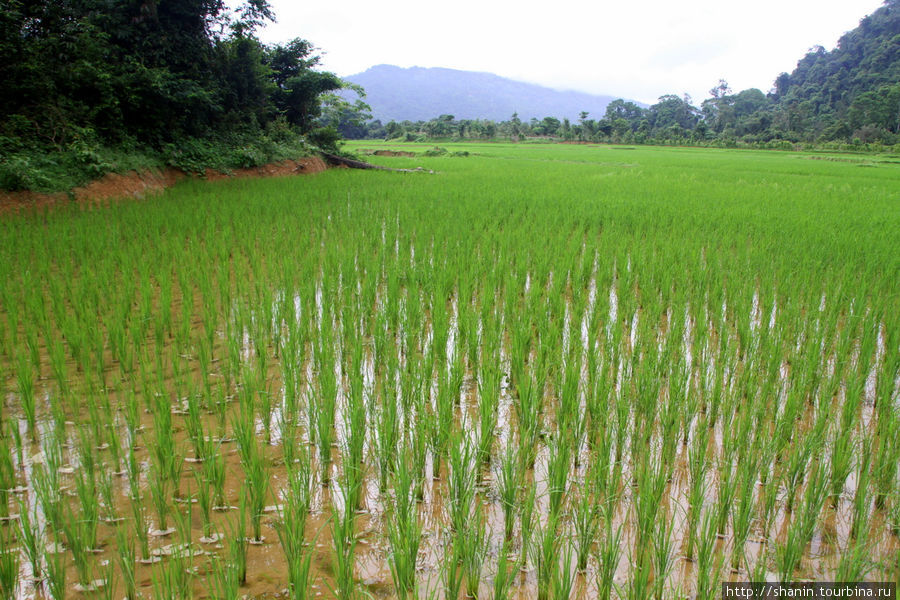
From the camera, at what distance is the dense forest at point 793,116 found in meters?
34.4

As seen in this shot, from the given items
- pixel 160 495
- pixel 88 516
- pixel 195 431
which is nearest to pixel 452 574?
pixel 160 495

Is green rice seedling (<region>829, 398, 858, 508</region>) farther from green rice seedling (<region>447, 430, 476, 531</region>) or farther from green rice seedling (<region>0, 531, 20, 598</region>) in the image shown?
green rice seedling (<region>0, 531, 20, 598</region>)

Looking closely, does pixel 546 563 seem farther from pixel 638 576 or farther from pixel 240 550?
Result: pixel 240 550

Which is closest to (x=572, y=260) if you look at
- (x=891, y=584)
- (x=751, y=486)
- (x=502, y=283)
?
(x=502, y=283)

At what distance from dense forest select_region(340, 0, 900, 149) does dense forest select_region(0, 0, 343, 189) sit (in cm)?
1826

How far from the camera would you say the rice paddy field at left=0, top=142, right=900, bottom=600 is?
157 centimetres

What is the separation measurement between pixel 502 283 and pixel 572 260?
828mm

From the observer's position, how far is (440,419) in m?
2.20

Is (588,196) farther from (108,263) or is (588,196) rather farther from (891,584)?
(891,584)

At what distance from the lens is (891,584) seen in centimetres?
145

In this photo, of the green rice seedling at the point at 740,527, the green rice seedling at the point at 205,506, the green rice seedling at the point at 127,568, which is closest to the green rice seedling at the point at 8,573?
the green rice seedling at the point at 127,568

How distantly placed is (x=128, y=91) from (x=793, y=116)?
4556 centimetres

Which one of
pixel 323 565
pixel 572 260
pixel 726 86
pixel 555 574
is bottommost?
pixel 323 565

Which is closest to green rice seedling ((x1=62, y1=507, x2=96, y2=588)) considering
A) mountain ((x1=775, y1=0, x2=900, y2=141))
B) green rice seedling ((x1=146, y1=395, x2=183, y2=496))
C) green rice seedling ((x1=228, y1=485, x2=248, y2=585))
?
green rice seedling ((x1=146, y1=395, x2=183, y2=496))
